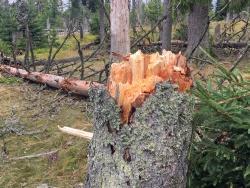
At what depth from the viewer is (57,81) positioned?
26.7 feet

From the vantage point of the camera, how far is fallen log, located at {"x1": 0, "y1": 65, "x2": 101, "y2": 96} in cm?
743

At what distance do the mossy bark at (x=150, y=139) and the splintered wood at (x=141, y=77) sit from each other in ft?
0.16

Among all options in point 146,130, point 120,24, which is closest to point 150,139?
point 146,130

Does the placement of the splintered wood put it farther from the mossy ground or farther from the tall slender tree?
the tall slender tree

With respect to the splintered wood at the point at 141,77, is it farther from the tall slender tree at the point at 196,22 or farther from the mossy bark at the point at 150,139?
the tall slender tree at the point at 196,22

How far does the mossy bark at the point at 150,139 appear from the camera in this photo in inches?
95.0

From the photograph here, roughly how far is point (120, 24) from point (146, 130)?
512 cm

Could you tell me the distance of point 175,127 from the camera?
2.44 metres

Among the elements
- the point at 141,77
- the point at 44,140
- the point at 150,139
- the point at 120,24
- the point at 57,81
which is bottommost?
the point at 44,140

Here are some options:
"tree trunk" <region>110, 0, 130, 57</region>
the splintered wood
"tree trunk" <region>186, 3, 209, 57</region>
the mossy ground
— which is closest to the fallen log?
the mossy ground

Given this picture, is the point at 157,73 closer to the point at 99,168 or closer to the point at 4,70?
the point at 99,168

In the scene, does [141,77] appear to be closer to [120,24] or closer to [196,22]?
[120,24]

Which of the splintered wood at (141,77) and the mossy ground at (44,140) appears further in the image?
the mossy ground at (44,140)

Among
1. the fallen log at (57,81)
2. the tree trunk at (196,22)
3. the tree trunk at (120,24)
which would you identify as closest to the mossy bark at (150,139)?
the fallen log at (57,81)
